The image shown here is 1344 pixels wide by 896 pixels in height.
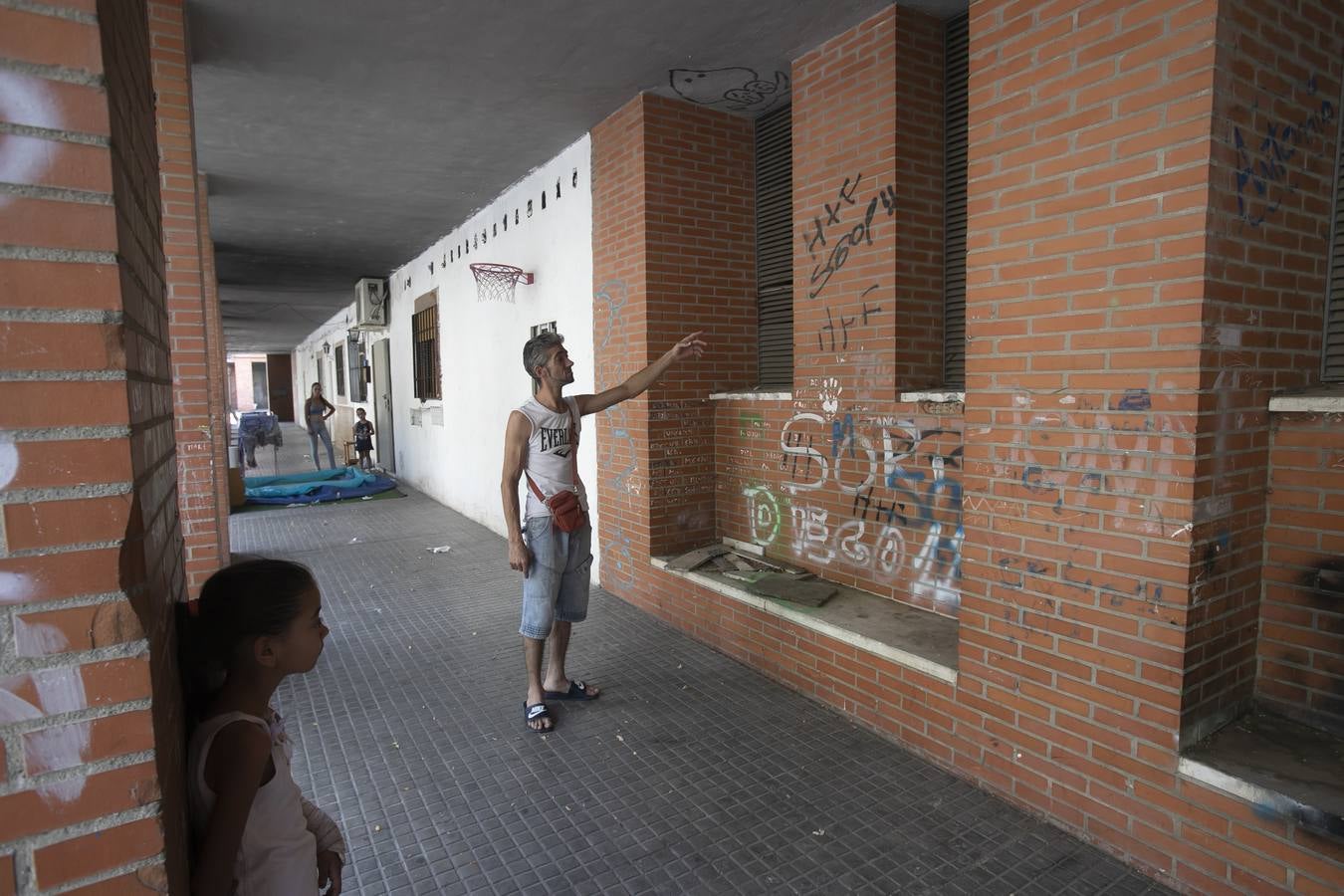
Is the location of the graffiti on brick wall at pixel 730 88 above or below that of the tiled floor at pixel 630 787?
above

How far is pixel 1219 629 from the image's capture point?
260cm

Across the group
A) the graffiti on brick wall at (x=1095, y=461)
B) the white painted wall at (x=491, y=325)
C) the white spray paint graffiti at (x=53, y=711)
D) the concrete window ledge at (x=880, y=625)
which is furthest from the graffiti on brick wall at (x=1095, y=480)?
the white painted wall at (x=491, y=325)

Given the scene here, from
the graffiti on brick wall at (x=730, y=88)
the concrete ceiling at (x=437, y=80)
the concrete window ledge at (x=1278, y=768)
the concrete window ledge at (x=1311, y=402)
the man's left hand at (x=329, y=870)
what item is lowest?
the concrete window ledge at (x=1278, y=768)

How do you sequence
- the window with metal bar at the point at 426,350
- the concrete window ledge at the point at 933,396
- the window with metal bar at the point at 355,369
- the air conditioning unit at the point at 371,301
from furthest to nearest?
the window with metal bar at the point at 355,369, the air conditioning unit at the point at 371,301, the window with metal bar at the point at 426,350, the concrete window ledge at the point at 933,396

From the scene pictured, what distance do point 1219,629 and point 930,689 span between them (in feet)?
3.76

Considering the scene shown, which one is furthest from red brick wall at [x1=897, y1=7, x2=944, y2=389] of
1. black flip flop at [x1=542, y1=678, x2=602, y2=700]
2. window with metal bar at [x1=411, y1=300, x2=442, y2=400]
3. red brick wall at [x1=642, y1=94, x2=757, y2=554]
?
window with metal bar at [x1=411, y1=300, x2=442, y2=400]

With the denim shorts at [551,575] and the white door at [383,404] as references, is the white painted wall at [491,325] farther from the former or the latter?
the denim shorts at [551,575]

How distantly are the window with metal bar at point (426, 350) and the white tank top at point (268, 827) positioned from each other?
983 cm

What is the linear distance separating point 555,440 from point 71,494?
9.17 feet

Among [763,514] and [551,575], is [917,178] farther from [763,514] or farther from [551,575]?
[551,575]

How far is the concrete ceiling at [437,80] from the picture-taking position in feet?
13.5

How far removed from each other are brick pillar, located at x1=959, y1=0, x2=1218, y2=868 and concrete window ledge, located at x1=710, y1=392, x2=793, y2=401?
71.7 inches

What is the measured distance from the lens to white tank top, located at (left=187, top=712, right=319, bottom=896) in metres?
1.40

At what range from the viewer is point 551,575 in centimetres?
381
